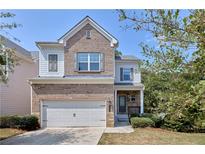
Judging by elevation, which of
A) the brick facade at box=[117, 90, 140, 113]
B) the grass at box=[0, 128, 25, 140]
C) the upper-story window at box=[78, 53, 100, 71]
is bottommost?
the grass at box=[0, 128, 25, 140]

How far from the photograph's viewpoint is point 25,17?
8.67 meters

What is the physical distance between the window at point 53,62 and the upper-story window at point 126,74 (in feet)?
15.6

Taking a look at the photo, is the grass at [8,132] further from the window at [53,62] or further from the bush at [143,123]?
the bush at [143,123]

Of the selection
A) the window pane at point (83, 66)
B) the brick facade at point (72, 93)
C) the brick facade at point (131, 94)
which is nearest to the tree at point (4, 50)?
the brick facade at point (72, 93)

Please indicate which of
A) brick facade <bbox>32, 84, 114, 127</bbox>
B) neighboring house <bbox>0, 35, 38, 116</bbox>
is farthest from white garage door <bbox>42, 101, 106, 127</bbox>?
neighboring house <bbox>0, 35, 38, 116</bbox>

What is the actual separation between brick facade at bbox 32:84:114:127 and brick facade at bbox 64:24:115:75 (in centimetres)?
147

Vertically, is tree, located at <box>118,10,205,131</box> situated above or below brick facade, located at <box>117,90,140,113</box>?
above

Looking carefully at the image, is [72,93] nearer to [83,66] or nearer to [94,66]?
→ [83,66]

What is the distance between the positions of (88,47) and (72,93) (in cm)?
320

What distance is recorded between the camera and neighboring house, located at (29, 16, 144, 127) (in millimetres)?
11703

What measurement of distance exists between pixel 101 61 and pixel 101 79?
1.74 metres

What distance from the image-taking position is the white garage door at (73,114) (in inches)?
459

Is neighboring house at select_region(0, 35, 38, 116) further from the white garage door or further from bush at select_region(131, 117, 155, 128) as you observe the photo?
bush at select_region(131, 117, 155, 128)
